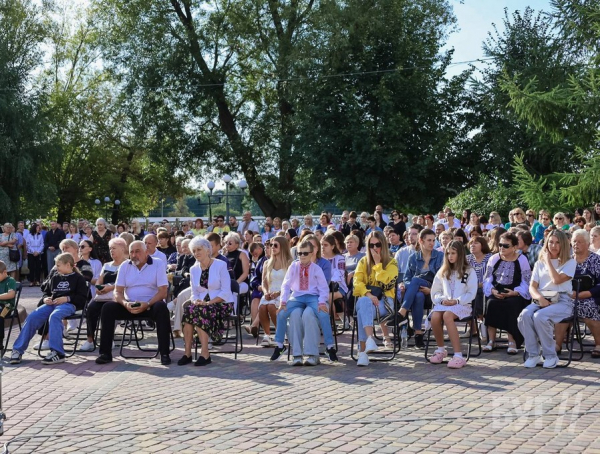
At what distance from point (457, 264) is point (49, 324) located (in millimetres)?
5115

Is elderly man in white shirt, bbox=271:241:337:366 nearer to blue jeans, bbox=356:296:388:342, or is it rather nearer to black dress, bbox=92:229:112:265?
blue jeans, bbox=356:296:388:342

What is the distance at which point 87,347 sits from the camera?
11680 millimetres

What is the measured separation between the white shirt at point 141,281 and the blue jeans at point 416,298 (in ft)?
10.3

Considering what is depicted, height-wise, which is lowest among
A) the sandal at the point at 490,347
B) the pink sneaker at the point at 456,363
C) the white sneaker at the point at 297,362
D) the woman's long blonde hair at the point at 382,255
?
the white sneaker at the point at 297,362

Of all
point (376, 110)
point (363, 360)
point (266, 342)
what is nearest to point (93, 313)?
point (266, 342)

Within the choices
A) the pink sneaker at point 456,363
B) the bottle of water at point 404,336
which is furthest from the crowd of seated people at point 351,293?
the bottle of water at point 404,336

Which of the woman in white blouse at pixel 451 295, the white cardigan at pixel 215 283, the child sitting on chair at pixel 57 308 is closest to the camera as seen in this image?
the woman in white blouse at pixel 451 295

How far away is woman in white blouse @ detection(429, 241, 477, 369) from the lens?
1025cm

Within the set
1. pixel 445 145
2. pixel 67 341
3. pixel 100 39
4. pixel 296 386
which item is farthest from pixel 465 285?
pixel 100 39

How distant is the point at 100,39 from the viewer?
40.1 m

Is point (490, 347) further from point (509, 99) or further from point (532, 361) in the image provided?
point (509, 99)

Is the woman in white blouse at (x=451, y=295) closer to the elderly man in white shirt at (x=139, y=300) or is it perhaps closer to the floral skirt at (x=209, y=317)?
the floral skirt at (x=209, y=317)

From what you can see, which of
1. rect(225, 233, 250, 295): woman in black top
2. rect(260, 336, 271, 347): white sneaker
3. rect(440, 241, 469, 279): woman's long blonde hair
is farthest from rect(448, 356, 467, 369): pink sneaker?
rect(225, 233, 250, 295): woman in black top

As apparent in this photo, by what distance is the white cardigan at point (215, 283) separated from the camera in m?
10.8
